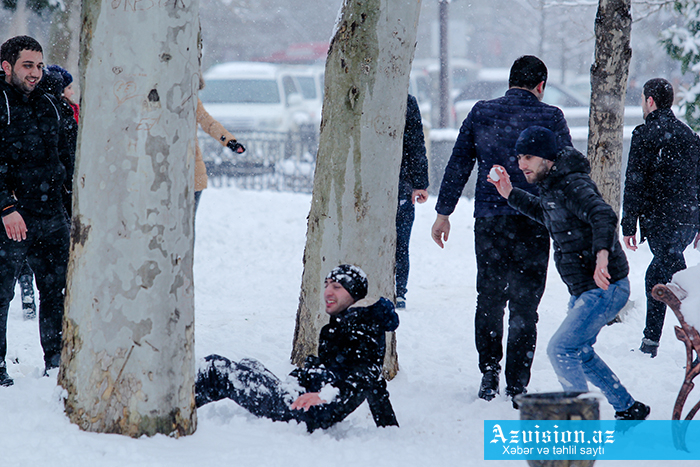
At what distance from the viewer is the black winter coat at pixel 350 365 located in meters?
3.38

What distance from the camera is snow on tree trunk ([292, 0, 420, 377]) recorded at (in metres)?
4.18

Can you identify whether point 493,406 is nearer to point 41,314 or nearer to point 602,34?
point 41,314

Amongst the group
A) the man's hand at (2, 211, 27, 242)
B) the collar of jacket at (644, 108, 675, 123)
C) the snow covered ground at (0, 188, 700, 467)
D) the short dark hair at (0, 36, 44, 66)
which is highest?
the short dark hair at (0, 36, 44, 66)

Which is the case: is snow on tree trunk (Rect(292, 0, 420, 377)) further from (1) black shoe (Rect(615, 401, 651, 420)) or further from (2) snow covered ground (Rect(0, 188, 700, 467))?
(1) black shoe (Rect(615, 401, 651, 420))

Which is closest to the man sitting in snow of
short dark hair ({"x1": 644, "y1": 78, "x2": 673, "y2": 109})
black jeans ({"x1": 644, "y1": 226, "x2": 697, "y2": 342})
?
black jeans ({"x1": 644, "y1": 226, "x2": 697, "y2": 342})

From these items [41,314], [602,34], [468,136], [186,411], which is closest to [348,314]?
[186,411]

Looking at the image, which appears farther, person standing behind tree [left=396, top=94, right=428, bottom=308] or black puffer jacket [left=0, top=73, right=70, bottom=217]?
person standing behind tree [left=396, top=94, right=428, bottom=308]

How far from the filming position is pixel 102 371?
10.0ft

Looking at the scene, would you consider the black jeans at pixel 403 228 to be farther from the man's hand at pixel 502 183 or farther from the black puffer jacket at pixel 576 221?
the black puffer jacket at pixel 576 221

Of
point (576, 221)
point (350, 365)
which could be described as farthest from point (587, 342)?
point (350, 365)

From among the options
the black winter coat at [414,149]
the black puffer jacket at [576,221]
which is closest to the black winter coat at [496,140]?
the black puffer jacket at [576,221]

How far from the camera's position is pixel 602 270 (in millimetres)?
3115

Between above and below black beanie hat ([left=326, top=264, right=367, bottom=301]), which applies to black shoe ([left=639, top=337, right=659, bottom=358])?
below

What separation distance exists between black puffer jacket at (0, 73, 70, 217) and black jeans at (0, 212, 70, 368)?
86mm
